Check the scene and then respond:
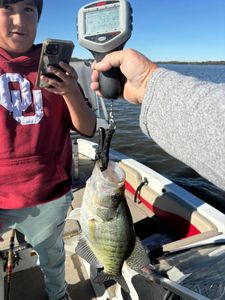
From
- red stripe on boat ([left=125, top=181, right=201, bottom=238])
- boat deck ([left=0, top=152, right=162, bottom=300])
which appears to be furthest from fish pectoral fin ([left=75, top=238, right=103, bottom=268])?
red stripe on boat ([left=125, top=181, right=201, bottom=238])

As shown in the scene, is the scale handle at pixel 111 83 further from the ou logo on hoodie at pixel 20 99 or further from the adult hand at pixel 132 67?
the ou logo on hoodie at pixel 20 99

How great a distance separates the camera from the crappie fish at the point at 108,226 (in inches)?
66.2

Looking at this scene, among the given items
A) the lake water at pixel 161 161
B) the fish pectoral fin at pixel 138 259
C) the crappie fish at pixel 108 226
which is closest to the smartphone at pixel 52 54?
the crappie fish at pixel 108 226

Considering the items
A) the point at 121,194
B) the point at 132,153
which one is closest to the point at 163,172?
the point at 132,153

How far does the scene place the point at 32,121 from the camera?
2.16m

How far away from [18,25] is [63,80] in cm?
51

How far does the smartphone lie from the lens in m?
1.81

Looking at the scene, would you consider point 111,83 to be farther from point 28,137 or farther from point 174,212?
point 174,212

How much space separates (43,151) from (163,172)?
23.9ft

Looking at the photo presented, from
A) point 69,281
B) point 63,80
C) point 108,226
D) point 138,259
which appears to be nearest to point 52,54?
point 63,80

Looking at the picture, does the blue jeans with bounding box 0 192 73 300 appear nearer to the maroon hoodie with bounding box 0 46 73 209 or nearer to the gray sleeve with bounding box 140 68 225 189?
the maroon hoodie with bounding box 0 46 73 209

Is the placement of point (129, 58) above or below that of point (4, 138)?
above

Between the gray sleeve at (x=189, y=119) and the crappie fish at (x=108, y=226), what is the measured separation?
45 centimetres

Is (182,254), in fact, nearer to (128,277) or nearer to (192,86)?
(128,277)
